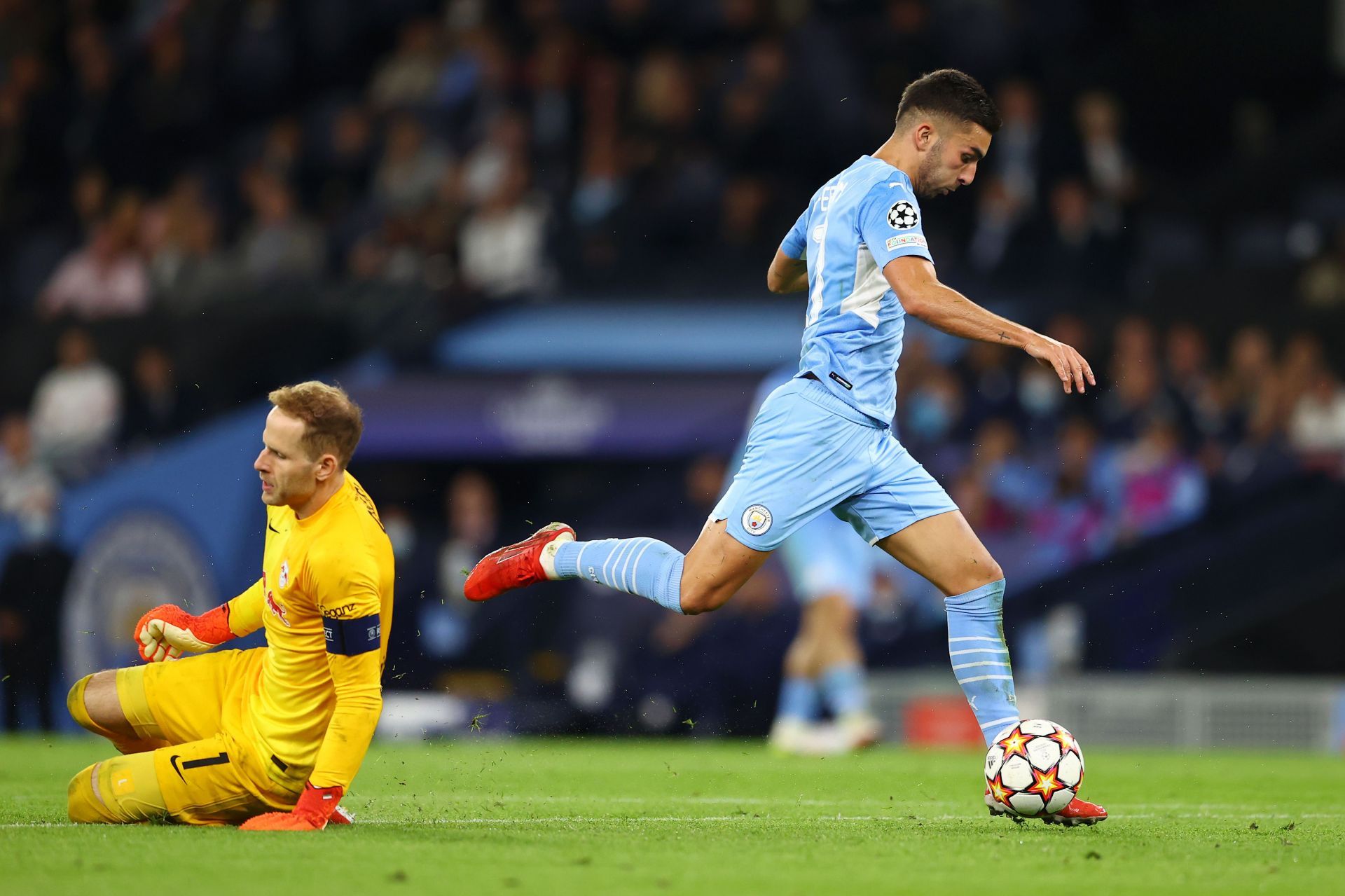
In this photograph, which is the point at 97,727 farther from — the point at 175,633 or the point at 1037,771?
the point at 1037,771

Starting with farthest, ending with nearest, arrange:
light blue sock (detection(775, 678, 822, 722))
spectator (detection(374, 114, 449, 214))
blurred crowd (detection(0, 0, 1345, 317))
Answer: spectator (detection(374, 114, 449, 214)), blurred crowd (detection(0, 0, 1345, 317)), light blue sock (detection(775, 678, 822, 722))

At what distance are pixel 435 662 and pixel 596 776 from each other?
4.16 meters

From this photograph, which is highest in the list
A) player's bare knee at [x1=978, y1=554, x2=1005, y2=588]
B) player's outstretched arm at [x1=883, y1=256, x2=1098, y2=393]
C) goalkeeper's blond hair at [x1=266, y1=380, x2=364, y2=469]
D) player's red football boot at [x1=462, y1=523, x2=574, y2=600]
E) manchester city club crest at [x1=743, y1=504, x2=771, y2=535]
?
player's outstretched arm at [x1=883, y1=256, x2=1098, y2=393]

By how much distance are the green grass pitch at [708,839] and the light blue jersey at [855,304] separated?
1481 millimetres

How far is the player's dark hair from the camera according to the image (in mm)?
6148

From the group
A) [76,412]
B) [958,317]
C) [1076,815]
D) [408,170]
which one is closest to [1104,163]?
[408,170]

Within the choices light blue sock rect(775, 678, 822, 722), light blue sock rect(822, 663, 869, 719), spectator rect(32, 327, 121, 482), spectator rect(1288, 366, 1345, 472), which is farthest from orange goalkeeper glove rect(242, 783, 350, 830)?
spectator rect(1288, 366, 1345, 472)

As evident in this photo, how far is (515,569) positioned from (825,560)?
414cm

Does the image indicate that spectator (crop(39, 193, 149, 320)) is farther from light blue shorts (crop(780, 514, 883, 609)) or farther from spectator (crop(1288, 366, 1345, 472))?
spectator (crop(1288, 366, 1345, 472))

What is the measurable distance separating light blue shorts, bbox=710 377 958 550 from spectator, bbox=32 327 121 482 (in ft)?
26.2

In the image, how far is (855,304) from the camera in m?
6.19

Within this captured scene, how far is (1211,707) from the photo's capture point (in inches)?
444

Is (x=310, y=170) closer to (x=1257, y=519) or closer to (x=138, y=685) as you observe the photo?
(x=1257, y=519)

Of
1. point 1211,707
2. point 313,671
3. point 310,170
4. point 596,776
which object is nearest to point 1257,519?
point 1211,707
